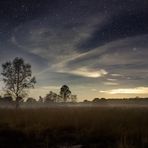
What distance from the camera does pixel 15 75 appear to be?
42562 mm

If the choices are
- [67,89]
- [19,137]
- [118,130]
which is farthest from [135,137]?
[67,89]

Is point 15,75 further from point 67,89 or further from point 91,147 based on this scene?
point 67,89

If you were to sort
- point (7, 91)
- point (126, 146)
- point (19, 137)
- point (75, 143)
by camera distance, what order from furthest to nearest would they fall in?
point (7, 91), point (19, 137), point (75, 143), point (126, 146)

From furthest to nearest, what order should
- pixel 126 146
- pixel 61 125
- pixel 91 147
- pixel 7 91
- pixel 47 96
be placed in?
pixel 47 96
pixel 7 91
pixel 61 125
pixel 91 147
pixel 126 146

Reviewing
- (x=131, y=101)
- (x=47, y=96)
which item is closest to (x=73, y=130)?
(x=47, y=96)

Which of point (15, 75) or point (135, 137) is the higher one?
point (15, 75)

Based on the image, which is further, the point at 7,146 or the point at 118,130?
the point at 118,130

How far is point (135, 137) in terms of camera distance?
39.3ft

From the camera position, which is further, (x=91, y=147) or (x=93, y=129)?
(x=93, y=129)

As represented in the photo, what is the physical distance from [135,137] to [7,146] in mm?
5664

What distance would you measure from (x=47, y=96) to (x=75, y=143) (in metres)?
115

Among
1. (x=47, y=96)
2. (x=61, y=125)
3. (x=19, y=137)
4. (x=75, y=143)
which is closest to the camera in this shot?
(x=75, y=143)

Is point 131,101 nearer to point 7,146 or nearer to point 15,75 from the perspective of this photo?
point 15,75

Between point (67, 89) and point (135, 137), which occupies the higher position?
point (67, 89)
